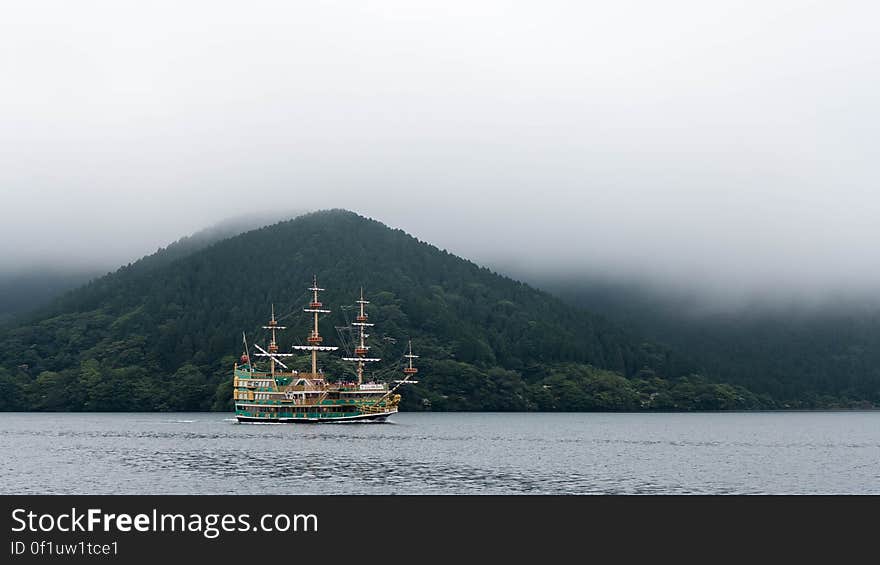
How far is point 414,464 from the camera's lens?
120 m

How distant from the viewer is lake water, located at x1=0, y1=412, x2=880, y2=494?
95750mm

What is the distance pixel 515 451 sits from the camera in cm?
14562

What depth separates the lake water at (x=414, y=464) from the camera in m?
95.8

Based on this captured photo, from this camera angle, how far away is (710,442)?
602 feet

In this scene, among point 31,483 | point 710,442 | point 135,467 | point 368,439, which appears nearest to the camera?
point 31,483
